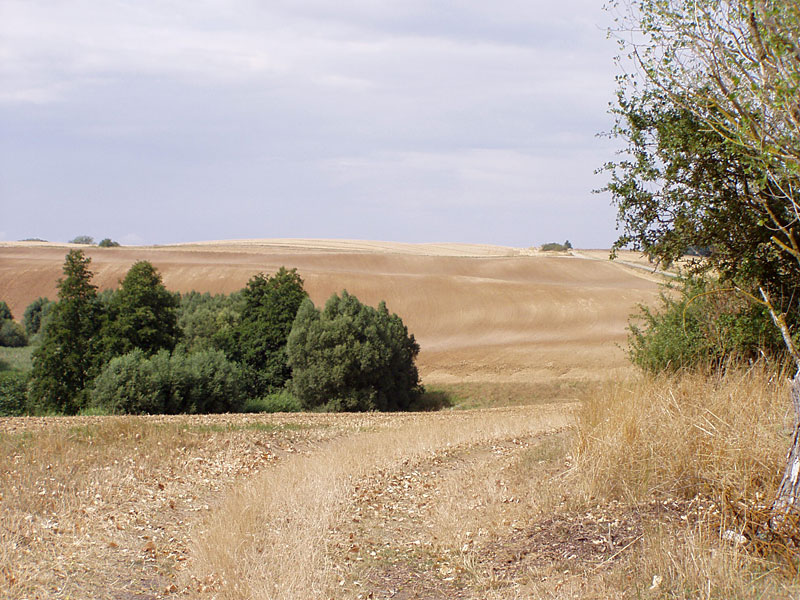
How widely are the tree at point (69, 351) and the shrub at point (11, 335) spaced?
1489 inches

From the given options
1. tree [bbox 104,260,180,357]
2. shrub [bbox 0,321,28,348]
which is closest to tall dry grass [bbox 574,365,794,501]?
tree [bbox 104,260,180,357]

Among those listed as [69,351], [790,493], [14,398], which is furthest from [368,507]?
[14,398]

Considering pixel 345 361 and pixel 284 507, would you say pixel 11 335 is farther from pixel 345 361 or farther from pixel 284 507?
pixel 284 507

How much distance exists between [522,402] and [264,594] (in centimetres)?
3346

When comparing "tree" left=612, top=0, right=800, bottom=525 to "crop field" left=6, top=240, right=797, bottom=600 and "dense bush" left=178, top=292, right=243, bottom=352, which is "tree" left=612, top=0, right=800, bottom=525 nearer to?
"crop field" left=6, top=240, right=797, bottom=600

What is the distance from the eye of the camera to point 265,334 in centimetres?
4316

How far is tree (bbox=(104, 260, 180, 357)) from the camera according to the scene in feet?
122

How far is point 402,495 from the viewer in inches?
390

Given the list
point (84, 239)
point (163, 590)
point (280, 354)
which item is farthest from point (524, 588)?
point (84, 239)

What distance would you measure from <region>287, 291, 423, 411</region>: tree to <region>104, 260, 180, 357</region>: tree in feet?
21.6

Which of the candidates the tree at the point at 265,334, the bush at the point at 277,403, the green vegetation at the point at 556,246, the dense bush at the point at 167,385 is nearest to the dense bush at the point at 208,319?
the tree at the point at 265,334

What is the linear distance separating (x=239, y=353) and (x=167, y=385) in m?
13.4

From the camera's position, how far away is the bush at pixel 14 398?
38.3 meters

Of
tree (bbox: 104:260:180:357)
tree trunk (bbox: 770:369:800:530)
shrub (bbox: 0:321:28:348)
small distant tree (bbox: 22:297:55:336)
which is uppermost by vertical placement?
tree trunk (bbox: 770:369:800:530)
